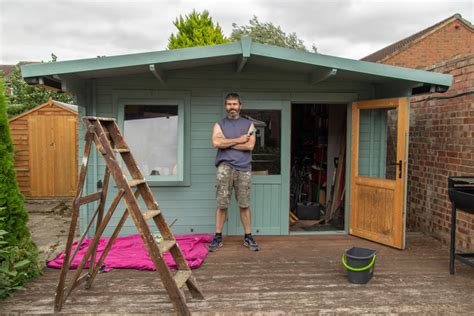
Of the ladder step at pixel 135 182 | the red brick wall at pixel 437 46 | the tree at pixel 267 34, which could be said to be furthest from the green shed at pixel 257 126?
the tree at pixel 267 34

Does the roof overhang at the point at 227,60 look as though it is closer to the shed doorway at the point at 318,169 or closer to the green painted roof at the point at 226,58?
the green painted roof at the point at 226,58

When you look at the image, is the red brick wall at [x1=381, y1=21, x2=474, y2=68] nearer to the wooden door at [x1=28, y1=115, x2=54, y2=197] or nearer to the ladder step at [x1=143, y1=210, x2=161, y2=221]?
the wooden door at [x1=28, y1=115, x2=54, y2=197]

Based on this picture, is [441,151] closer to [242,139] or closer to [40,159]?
[242,139]

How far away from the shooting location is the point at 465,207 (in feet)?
12.0

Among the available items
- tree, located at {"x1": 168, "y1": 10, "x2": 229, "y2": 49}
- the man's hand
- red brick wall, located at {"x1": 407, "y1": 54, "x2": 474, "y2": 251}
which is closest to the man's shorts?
the man's hand

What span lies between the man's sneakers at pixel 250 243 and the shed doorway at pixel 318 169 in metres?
1.05

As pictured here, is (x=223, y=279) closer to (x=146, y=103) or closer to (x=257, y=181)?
(x=257, y=181)

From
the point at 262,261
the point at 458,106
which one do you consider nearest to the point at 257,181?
the point at 262,261

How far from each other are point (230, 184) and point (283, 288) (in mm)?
1431

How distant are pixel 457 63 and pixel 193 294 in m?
3.91

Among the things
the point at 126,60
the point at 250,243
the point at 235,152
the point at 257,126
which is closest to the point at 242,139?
→ the point at 235,152

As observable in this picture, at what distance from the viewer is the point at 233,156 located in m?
4.51

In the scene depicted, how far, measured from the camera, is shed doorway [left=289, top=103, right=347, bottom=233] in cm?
608

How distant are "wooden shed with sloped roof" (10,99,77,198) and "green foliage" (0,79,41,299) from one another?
4.91 m
